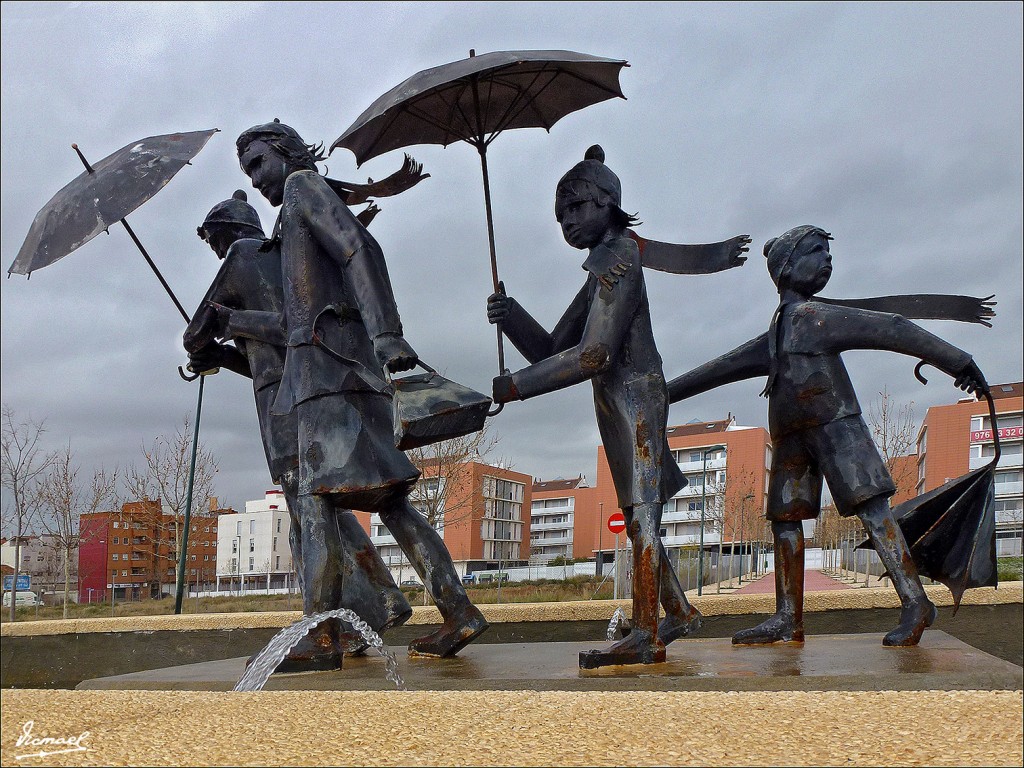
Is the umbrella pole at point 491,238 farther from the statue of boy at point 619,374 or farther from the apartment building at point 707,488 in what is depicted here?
the apartment building at point 707,488

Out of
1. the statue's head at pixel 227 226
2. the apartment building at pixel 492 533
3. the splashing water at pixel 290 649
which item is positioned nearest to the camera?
the splashing water at pixel 290 649

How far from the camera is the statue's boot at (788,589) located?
455 centimetres

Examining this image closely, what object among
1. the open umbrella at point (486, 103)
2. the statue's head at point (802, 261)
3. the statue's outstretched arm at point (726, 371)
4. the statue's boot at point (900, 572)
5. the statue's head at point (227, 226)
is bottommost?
the statue's boot at point (900, 572)

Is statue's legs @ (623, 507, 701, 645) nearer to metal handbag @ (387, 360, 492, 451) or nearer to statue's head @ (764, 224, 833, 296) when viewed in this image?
metal handbag @ (387, 360, 492, 451)

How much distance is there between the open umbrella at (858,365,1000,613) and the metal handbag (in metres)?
2.07

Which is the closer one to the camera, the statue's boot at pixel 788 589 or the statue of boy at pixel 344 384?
the statue of boy at pixel 344 384

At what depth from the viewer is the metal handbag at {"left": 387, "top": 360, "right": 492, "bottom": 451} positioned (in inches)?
142

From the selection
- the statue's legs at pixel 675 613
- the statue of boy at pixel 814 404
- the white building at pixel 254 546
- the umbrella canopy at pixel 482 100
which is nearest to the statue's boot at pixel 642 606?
the statue's legs at pixel 675 613

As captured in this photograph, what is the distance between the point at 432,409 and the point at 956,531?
2629 millimetres

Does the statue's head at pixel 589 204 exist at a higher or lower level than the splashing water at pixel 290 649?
higher

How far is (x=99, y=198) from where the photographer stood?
4488 mm

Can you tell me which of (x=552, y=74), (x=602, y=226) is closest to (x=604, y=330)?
Answer: (x=602, y=226)

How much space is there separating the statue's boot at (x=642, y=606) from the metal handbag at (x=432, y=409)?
81cm

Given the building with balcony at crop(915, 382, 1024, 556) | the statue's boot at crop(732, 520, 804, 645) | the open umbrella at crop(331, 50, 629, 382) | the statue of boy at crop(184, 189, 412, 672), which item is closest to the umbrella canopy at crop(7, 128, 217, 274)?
the statue of boy at crop(184, 189, 412, 672)
